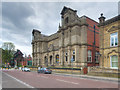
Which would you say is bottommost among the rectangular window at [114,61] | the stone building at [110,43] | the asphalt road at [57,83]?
the asphalt road at [57,83]

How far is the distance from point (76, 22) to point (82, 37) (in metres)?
4.01

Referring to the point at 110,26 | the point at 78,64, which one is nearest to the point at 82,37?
the point at 78,64

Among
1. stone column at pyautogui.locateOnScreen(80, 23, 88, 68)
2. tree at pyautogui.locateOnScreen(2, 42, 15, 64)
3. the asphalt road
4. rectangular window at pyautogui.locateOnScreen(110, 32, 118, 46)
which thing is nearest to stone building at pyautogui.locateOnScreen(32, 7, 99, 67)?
stone column at pyautogui.locateOnScreen(80, 23, 88, 68)

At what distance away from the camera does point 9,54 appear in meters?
66.2

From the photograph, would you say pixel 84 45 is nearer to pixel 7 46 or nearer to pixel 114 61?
pixel 114 61

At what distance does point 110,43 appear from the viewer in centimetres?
1917

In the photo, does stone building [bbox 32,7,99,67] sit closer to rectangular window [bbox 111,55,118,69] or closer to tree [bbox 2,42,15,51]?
rectangular window [bbox 111,55,118,69]

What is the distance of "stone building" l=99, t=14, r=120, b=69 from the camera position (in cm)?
1795

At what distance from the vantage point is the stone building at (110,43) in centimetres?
1795

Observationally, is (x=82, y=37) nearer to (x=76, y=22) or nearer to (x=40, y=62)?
(x=76, y=22)

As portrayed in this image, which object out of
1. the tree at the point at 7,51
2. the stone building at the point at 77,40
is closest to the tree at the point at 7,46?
Answer: the tree at the point at 7,51

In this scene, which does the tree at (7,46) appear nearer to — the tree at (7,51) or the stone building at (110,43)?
the tree at (7,51)

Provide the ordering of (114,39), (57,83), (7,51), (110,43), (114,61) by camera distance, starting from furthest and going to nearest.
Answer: (7,51)
(110,43)
(114,39)
(114,61)
(57,83)

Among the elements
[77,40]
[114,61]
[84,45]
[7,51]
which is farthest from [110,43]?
[7,51]
